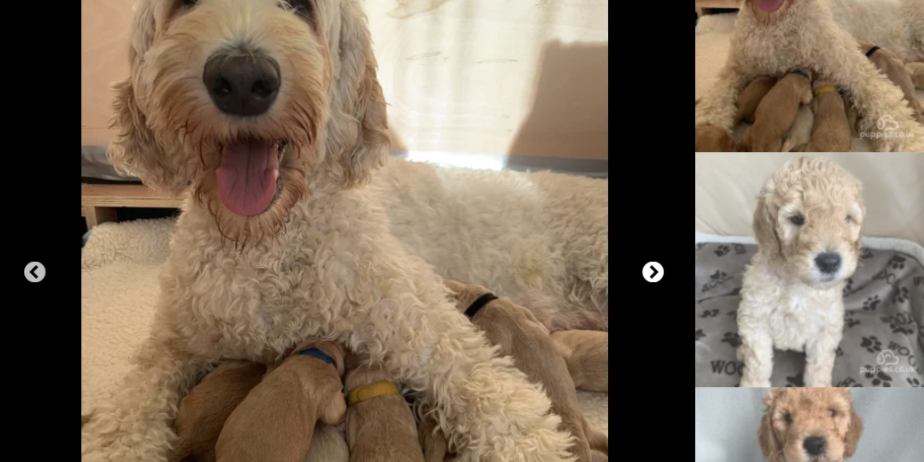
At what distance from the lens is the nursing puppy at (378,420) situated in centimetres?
98

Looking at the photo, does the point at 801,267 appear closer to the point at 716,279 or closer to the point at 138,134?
the point at 716,279

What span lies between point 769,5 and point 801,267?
434 millimetres

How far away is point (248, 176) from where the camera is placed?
0.96 meters

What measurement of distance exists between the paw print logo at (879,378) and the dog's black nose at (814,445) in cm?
13

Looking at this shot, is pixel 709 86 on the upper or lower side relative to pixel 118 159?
upper

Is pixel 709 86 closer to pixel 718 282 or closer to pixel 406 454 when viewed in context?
pixel 718 282

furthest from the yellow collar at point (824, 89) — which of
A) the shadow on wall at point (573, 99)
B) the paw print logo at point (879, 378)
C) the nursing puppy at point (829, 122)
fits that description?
the paw print logo at point (879, 378)

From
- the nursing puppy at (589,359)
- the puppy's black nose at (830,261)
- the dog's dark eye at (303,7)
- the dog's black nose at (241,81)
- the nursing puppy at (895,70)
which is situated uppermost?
the dog's dark eye at (303,7)

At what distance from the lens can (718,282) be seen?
3.50 ft

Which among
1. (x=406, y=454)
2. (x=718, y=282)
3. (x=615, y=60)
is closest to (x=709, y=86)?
(x=615, y=60)

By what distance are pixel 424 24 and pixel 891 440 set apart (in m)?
1.03

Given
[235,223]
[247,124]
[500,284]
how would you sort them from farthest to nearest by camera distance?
[500,284] < [235,223] < [247,124]
